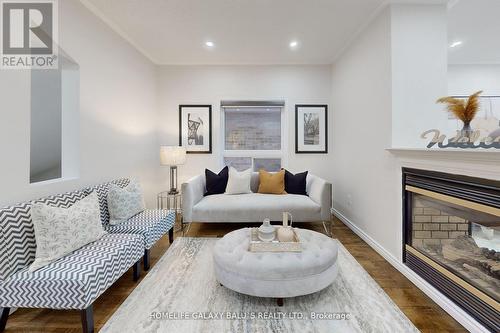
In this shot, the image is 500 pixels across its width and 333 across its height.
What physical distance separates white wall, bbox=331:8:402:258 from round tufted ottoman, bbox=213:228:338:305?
1.11 metres

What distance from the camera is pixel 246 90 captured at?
430 cm

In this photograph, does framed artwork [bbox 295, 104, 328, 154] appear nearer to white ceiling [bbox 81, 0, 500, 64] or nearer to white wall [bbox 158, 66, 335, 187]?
white wall [bbox 158, 66, 335, 187]

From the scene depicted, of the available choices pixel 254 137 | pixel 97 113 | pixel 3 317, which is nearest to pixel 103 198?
pixel 97 113

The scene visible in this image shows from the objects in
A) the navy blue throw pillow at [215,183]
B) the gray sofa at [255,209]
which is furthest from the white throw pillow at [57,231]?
the navy blue throw pillow at [215,183]

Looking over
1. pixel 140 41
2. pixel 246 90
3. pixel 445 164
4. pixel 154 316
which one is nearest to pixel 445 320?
pixel 445 164

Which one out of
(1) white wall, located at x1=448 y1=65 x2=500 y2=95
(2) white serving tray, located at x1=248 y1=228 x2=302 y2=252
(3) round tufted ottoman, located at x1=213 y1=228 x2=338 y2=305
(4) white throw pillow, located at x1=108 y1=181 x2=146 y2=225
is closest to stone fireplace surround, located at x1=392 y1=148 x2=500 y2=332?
(3) round tufted ottoman, located at x1=213 y1=228 x2=338 y2=305

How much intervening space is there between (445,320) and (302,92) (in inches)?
145

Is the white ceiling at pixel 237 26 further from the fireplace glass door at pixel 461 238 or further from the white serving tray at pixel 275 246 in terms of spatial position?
the white serving tray at pixel 275 246

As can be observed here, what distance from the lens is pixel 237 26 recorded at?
293cm

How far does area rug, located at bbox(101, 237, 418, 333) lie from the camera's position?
1594mm

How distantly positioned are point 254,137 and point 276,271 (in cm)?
309

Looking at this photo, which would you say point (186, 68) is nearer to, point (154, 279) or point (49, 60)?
point (49, 60)

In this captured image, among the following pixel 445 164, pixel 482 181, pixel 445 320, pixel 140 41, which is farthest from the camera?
pixel 140 41

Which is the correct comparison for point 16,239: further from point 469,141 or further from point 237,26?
point 469,141
